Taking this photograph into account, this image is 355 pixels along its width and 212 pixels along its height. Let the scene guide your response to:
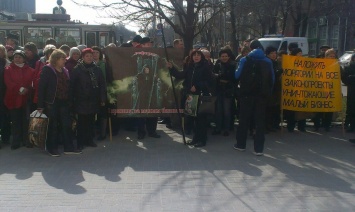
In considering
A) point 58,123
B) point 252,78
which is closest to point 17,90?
point 58,123

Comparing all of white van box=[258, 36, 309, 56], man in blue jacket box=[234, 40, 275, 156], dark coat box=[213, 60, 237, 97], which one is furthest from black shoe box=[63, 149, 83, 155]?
white van box=[258, 36, 309, 56]

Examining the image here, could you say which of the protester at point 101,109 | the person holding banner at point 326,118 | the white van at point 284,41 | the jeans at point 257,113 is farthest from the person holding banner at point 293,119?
the white van at point 284,41

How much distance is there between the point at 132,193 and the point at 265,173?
2.10 m

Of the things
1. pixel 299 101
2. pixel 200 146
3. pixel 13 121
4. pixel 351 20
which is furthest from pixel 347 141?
pixel 351 20

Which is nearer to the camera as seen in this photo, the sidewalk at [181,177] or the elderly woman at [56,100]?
the sidewalk at [181,177]

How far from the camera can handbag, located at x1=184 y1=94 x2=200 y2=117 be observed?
26.5 ft

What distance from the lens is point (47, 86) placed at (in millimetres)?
7406

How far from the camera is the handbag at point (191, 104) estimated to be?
8070 mm

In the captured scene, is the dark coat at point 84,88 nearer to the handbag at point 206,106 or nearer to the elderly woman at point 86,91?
the elderly woman at point 86,91

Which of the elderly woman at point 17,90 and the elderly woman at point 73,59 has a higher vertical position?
the elderly woman at point 73,59

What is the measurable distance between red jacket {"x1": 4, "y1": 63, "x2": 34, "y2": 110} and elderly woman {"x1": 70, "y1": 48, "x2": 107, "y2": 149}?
0.81 m

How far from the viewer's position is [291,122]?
957 centimetres

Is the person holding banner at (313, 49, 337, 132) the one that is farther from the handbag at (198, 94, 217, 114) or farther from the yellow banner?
the handbag at (198, 94, 217, 114)

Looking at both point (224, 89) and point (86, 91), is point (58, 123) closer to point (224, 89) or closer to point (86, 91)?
point (86, 91)
